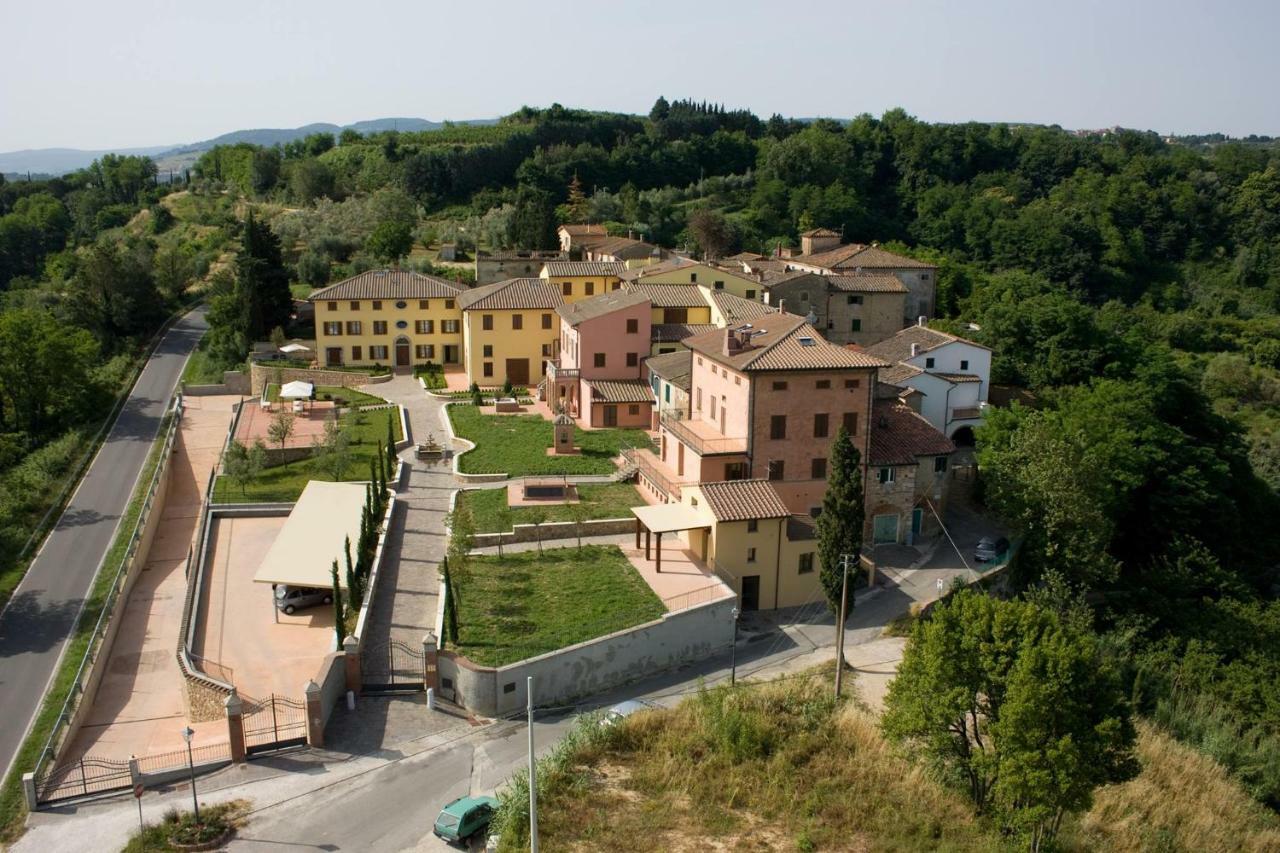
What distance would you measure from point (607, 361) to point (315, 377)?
1804 cm

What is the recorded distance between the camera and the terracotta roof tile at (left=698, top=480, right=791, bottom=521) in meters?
32.0

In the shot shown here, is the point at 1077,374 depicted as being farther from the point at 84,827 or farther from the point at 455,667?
the point at 84,827

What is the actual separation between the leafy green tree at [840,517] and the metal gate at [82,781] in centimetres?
1824

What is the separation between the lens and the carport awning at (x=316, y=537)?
3050 cm

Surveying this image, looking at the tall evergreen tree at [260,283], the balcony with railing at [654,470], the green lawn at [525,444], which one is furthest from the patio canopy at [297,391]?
the balcony with railing at [654,470]

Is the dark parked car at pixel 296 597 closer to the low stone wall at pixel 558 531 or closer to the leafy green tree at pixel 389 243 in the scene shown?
the low stone wall at pixel 558 531

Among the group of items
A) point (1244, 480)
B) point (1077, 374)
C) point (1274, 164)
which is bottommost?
point (1244, 480)

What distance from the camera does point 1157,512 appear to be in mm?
42719

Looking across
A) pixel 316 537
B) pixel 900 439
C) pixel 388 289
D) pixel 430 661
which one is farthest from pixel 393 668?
pixel 388 289

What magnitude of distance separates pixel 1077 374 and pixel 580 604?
34.3 meters

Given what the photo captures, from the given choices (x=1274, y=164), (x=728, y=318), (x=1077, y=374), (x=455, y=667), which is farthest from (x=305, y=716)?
(x=1274, y=164)

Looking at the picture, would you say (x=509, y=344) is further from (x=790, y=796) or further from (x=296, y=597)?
(x=790, y=796)

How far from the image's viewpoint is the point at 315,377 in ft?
187

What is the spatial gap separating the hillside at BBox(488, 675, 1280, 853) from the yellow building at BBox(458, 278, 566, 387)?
33.2 meters
